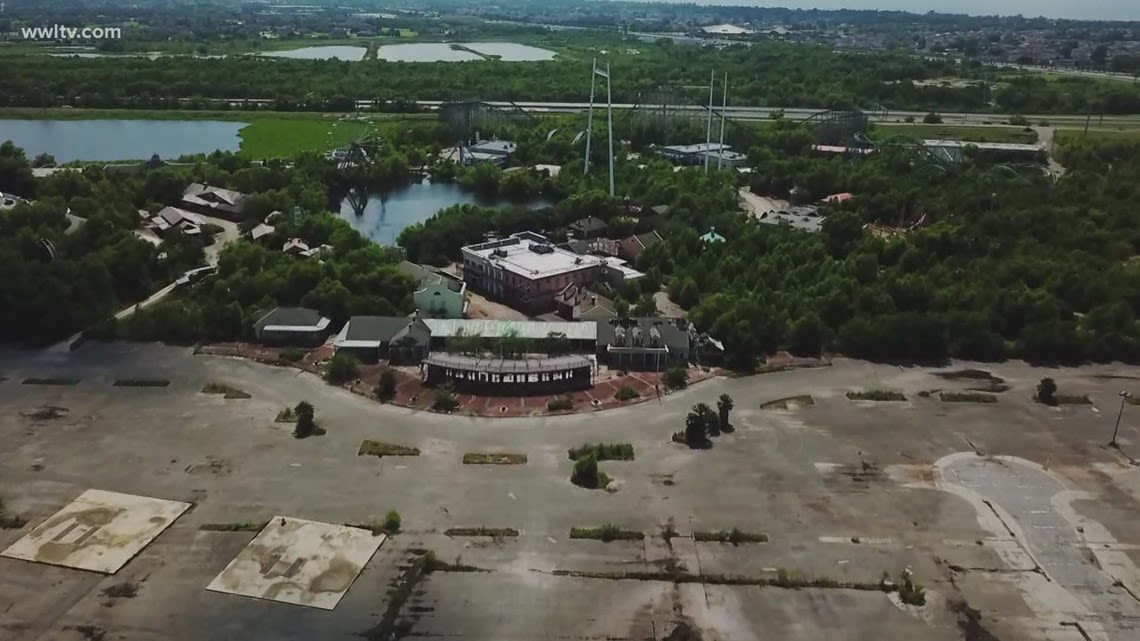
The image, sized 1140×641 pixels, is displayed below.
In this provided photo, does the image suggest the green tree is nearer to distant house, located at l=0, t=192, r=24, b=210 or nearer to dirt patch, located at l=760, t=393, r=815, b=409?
dirt patch, located at l=760, t=393, r=815, b=409

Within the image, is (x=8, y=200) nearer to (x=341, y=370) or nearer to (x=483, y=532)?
(x=341, y=370)

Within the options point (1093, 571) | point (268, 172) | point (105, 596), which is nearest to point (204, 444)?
point (105, 596)

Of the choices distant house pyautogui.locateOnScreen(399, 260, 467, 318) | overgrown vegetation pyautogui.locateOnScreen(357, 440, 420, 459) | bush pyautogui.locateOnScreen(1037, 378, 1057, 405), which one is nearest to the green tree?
overgrown vegetation pyautogui.locateOnScreen(357, 440, 420, 459)

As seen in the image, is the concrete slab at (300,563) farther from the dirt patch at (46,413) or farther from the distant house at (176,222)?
the distant house at (176,222)

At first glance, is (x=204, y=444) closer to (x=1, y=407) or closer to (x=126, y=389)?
(x=126, y=389)

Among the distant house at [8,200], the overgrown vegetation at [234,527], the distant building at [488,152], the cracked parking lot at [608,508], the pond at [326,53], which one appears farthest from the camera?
the pond at [326,53]

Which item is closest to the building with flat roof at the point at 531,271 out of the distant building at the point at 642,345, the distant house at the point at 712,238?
the distant house at the point at 712,238

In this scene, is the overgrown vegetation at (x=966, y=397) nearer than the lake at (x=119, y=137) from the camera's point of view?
Yes
